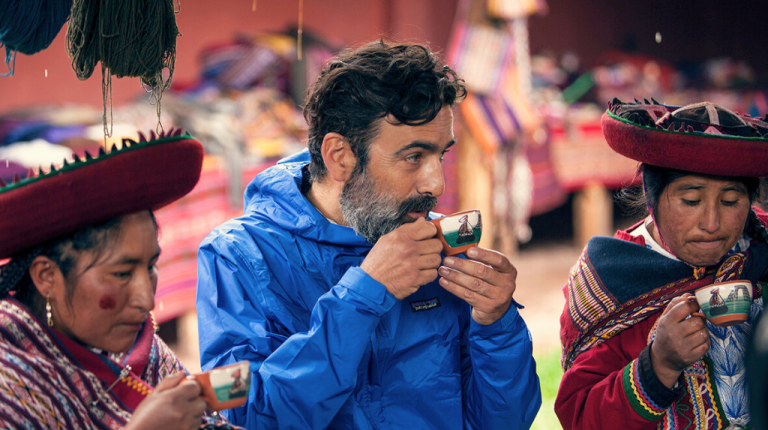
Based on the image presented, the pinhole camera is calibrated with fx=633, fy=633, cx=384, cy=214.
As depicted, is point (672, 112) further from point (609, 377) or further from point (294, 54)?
point (294, 54)

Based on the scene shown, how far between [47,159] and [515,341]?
3315 millimetres

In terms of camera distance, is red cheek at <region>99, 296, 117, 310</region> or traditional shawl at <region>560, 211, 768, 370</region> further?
traditional shawl at <region>560, 211, 768, 370</region>

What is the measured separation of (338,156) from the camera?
6.25 ft

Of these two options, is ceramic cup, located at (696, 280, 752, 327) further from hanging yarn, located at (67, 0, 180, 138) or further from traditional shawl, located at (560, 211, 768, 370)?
hanging yarn, located at (67, 0, 180, 138)

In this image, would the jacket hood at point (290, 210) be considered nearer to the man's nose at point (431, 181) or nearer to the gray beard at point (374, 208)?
the gray beard at point (374, 208)

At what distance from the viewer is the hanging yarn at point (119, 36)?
1.67 meters

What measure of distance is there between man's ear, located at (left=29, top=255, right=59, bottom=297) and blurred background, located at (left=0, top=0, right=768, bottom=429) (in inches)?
87.2

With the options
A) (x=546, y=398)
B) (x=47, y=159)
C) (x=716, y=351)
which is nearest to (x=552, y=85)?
(x=546, y=398)

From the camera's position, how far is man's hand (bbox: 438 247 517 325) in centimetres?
168

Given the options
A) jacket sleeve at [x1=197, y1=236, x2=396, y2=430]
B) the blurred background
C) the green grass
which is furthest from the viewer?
the blurred background

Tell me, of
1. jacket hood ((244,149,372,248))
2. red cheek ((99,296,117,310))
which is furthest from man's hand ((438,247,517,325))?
red cheek ((99,296,117,310))

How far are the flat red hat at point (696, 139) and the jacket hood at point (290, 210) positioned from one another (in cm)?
89

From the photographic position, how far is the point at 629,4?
10555 millimetres

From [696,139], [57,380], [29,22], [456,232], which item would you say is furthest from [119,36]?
[696,139]
